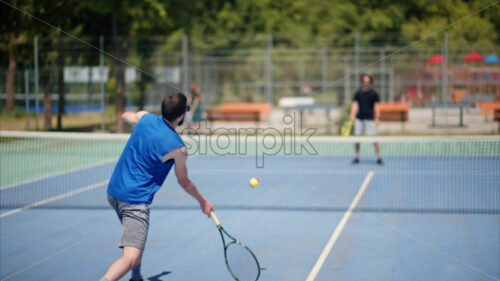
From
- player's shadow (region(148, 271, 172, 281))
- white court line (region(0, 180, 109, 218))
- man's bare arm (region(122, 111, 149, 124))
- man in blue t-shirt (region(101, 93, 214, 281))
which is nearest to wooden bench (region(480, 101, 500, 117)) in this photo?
white court line (region(0, 180, 109, 218))

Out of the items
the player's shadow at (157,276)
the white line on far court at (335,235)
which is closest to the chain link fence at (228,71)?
the white line on far court at (335,235)

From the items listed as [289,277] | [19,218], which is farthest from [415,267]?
[19,218]

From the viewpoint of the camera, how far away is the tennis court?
654 cm

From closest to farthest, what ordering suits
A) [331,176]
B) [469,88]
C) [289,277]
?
[289,277]
[331,176]
[469,88]

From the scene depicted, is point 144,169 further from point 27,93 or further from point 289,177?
point 27,93

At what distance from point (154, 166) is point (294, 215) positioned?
4.48 m

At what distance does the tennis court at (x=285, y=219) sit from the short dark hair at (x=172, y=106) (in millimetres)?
1976

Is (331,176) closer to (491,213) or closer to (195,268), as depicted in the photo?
(491,213)

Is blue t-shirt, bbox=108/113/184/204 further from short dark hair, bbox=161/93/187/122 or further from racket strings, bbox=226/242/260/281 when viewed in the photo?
racket strings, bbox=226/242/260/281

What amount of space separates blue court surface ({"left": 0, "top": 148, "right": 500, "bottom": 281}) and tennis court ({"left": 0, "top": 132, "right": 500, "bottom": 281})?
2 cm

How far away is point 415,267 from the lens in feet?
21.2

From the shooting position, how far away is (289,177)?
12.6 meters

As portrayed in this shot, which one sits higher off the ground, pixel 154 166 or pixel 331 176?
pixel 154 166

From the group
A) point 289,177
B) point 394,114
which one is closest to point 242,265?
point 289,177
